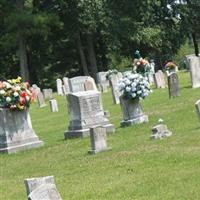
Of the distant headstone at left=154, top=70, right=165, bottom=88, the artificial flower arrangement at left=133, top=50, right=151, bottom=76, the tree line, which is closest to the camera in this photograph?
the artificial flower arrangement at left=133, top=50, right=151, bottom=76

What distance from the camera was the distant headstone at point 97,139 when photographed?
12.7m

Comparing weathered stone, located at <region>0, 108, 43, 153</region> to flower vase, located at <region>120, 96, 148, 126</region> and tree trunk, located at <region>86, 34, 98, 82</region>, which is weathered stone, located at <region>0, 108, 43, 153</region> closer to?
flower vase, located at <region>120, 96, 148, 126</region>

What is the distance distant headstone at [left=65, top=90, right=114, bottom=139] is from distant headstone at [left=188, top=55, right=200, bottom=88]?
7.75 m

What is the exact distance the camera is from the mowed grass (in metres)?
8.92

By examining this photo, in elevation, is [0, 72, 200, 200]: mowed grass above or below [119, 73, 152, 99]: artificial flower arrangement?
below

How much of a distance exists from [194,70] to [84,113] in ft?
27.4

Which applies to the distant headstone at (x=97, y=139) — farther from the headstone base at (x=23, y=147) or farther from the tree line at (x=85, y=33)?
the tree line at (x=85, y=33)

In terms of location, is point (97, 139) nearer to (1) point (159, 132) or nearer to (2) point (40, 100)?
(1) point (159, 132)

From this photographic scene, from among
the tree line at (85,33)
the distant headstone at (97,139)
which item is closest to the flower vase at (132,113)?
the distant headstone at (97,139)

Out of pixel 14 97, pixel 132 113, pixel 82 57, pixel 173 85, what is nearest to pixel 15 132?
pixel 14 97

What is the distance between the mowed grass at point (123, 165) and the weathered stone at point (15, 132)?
520mm

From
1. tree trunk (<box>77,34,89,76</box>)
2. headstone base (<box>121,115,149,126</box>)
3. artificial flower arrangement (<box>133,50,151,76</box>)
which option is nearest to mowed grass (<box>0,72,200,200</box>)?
headstone base (<box>121,115,149,126</box>)

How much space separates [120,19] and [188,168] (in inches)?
1624

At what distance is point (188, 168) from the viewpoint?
9.70m
